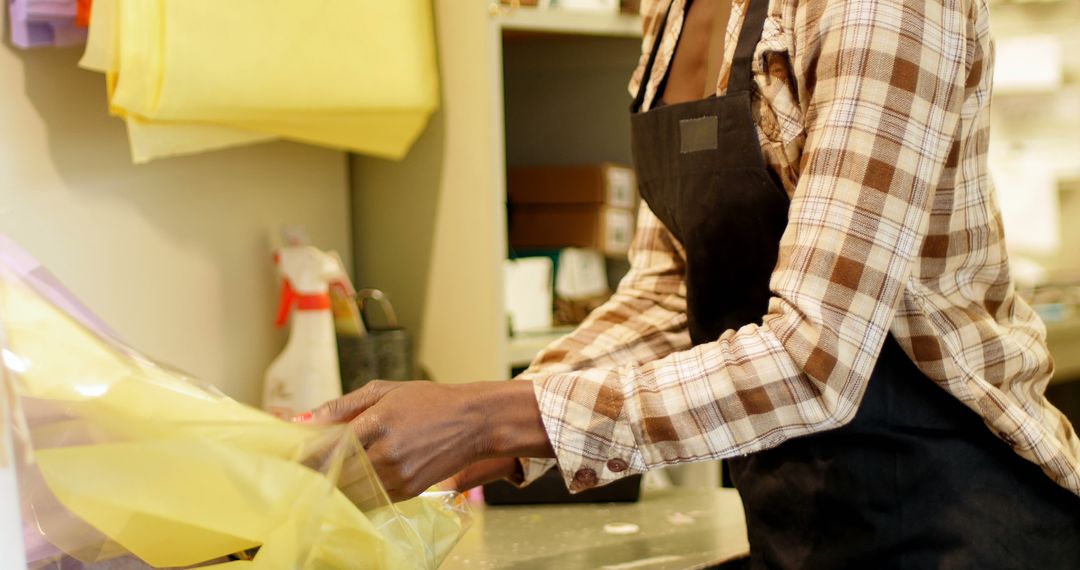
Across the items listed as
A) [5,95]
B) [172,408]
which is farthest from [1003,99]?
[172,408]

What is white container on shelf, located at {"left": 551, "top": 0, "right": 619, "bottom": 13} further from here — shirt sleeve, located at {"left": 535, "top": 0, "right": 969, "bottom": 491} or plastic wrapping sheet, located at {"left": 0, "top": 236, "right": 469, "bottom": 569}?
plastic wrapping sheet, located at {"left": 0, "top": 236, "right": 469, "bottom": 569}

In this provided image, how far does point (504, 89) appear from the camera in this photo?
205 centimetres

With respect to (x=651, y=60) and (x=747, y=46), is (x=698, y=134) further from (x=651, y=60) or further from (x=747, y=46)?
(x=651, y=60)

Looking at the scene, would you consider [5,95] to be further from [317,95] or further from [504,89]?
[504,89]

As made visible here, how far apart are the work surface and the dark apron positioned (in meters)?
0.15

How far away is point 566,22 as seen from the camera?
164 centimetres

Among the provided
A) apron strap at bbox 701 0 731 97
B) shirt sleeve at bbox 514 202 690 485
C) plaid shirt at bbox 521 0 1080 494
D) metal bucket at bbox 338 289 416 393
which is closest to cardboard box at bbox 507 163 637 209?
metal bucket at bbox 338 289 416 393

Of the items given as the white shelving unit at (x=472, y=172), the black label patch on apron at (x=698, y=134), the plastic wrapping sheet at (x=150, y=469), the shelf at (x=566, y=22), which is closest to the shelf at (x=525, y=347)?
the white shelving unit at (x=472, y=172)

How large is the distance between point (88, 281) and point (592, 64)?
96cm

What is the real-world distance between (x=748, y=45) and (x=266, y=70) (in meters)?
0.62

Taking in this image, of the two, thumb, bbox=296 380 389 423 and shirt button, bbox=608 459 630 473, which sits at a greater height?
thumb, bbox=296 380 389 423

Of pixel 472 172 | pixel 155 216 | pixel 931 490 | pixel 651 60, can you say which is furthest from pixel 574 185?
pixel 931 490

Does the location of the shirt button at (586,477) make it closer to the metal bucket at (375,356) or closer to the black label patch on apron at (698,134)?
the black label patch on apron at (698,134)

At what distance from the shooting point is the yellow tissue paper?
1.21 meters
